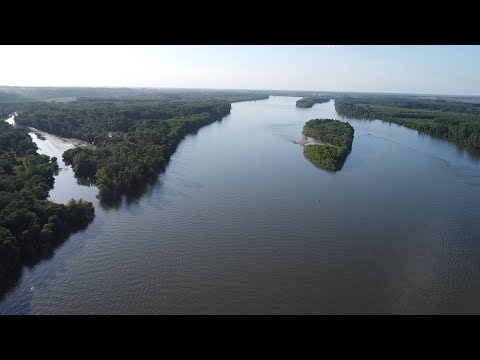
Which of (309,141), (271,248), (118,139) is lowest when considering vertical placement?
(309,141)

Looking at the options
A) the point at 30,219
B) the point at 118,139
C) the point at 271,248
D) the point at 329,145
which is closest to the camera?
the point at 30,219

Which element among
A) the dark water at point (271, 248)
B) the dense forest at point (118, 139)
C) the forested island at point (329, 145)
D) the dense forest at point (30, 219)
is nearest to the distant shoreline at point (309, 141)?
the forested island at point (329, 145)

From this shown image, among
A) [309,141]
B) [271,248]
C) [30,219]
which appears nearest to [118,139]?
[309,141]

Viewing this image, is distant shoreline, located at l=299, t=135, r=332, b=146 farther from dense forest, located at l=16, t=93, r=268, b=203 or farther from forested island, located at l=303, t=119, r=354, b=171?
dense forest, located at l=16, t=93, r=268, b=203

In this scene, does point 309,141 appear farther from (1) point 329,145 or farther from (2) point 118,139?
(2) point 118,139
